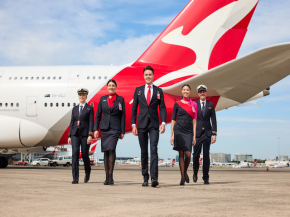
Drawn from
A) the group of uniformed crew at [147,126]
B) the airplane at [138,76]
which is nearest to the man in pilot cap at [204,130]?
the group of uniformed crew at [147,126]

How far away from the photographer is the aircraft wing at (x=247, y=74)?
29.7 ft

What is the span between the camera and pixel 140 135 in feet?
19.7

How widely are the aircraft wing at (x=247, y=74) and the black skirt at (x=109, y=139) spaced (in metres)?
4.92

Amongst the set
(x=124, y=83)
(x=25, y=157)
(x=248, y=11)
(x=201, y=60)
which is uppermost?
(x=248, y=11)

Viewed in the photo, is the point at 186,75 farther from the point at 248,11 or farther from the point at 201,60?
the point at 248,11

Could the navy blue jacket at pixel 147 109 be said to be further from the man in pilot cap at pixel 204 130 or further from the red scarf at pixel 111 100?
the man in pilot cap at pixel 204 130

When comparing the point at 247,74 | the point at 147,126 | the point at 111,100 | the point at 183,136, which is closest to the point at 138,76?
the point at 247,74

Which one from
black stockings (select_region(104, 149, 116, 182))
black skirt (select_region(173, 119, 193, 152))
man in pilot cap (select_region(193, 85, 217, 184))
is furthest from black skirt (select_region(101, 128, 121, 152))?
man in pilot cap (select_region(193, 85, 217, 184))

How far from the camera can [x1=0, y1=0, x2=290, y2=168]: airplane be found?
1315 centimetres

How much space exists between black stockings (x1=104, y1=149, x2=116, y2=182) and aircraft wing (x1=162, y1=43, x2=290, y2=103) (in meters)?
5.14

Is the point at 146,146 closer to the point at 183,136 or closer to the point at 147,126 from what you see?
the point at 147,126

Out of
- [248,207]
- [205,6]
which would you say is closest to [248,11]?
[205,6]

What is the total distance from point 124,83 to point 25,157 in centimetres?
4923

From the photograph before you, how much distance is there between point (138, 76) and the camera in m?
13.5
